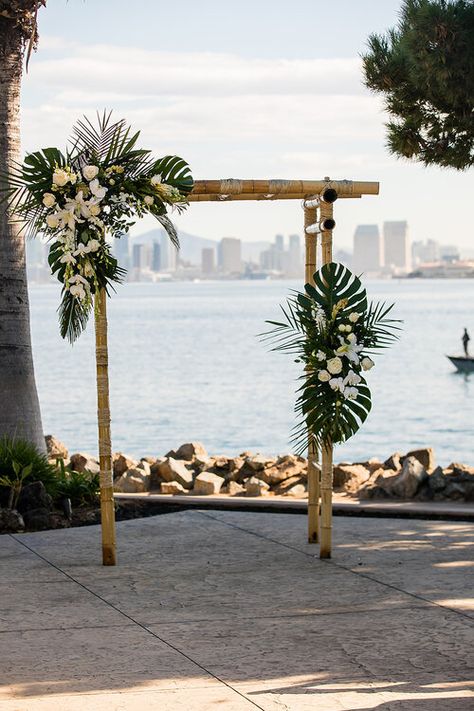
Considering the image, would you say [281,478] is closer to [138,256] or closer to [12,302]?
[12,302]

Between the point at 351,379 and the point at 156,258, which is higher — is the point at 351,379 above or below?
below

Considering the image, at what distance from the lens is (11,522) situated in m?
8.23

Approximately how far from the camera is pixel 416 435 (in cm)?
3331

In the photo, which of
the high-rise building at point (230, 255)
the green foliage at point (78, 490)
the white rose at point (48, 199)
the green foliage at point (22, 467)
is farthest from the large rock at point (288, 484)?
the high-rise building at point (230, 255)

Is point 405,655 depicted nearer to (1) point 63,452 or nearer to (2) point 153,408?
(1) point 63,452

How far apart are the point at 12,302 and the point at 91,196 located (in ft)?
10.0

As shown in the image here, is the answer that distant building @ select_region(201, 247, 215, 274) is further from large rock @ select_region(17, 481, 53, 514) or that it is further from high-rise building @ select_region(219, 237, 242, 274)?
large rock @ select_region(17, 481, 53, 514)

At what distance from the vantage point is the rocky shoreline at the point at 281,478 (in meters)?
9.68

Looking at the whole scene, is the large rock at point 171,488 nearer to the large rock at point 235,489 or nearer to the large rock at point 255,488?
the large rock at point 235,489

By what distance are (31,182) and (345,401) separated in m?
2.28

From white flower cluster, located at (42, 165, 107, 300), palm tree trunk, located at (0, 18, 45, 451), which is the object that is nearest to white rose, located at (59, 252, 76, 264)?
white flower cluster, located at (42, 165, 107, 300)

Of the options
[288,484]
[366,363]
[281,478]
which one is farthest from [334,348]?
[281,478]

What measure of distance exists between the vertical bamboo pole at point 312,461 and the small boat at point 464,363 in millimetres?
39410

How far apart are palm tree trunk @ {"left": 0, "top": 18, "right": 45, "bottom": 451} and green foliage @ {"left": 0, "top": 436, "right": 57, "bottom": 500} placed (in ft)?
1.49
